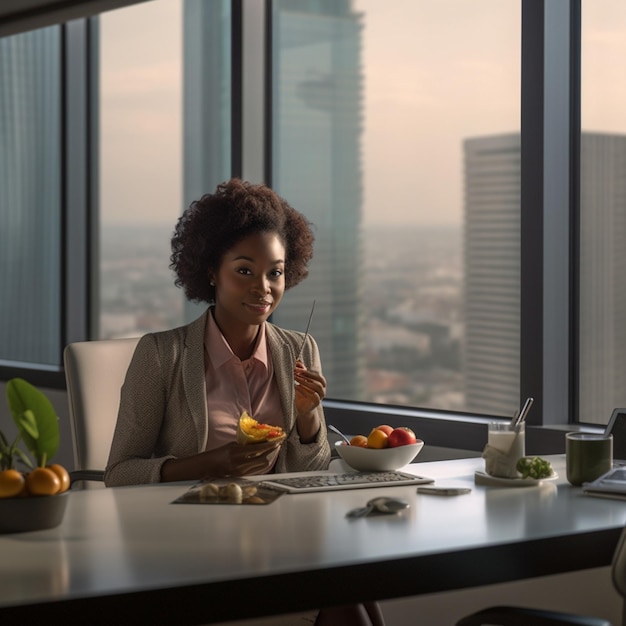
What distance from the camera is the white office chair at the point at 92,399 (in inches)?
105

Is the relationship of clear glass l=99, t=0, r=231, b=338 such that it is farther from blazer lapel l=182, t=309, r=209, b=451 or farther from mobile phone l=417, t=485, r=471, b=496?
mobile phone l=417, t=485, r=471, b=496

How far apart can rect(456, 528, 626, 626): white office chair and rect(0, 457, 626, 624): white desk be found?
0.20ft

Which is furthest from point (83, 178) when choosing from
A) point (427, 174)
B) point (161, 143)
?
point (427, 174)

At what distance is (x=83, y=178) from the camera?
16.3ft

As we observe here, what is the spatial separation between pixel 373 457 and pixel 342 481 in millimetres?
144

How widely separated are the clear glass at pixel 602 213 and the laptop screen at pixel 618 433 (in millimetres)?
646

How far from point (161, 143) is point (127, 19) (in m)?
0.66

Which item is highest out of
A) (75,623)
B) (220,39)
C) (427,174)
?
(220,39)

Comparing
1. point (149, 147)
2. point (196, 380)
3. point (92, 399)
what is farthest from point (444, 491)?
point (149, 147)

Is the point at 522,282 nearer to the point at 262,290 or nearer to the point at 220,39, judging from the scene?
the point at 262,290

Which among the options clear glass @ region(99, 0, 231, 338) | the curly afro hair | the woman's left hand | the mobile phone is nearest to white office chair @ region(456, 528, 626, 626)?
the mobile phone

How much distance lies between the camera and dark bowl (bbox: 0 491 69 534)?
65.1 inches

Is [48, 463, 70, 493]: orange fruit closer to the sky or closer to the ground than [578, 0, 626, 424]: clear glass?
closer to the ground

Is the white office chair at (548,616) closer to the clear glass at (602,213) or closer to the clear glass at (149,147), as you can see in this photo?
the clear glass at (602,213)
